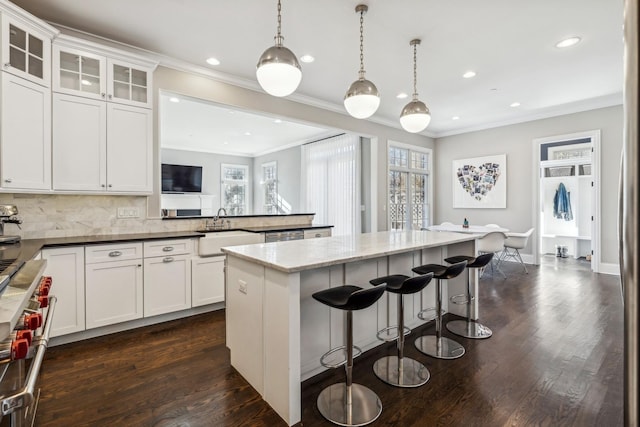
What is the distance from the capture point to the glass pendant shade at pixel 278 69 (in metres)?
2.06

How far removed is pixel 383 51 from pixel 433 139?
4672mm

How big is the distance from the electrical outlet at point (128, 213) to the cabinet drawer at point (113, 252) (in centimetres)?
58

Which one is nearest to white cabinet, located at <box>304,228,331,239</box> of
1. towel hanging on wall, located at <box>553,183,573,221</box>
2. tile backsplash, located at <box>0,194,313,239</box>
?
tile backsplash, located at <box>0,194,313,239</box>

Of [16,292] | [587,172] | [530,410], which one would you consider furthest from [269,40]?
[587,172]

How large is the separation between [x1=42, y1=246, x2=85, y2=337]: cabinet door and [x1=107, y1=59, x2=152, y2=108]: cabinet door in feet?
5.13

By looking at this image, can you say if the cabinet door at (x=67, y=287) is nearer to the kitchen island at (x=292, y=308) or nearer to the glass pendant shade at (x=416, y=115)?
the kitchen island at (x=292, y=308)

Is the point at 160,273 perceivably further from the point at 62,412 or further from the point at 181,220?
the point at 62,412

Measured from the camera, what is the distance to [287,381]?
5.85 feet

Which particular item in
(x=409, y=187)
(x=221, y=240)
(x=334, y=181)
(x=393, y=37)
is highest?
(x=393, y=37)

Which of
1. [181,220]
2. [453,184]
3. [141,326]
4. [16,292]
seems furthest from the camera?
[453,184]

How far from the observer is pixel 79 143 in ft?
9.84

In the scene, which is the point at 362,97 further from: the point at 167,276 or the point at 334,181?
the point at 334,181

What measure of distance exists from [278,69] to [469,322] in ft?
9.31

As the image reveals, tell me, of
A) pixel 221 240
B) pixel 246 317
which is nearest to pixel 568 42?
pixel 246 317
